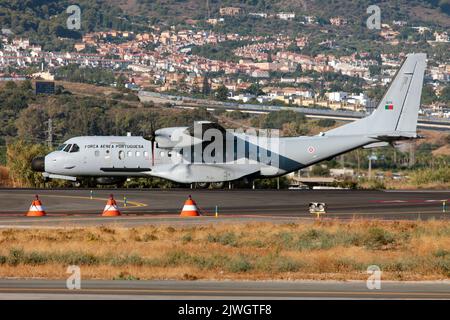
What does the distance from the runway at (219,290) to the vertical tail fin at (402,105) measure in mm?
32780

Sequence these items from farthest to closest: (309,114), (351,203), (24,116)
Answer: (309,114)
(24,116)
(351,203)

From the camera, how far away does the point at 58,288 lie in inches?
974

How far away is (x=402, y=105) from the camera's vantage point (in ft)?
195

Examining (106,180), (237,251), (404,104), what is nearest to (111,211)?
(237,251)

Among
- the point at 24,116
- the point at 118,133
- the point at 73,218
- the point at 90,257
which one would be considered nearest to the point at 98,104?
the point at 24,116

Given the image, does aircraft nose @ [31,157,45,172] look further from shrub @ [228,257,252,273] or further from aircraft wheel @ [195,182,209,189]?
shrub @ [228,257,252,273]

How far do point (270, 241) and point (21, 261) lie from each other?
856cm

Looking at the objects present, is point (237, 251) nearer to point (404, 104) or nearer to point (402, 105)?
point (402, 105)

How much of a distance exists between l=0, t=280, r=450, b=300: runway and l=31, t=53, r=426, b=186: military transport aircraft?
3204 centimetres

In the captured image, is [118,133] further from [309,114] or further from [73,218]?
[73,218]

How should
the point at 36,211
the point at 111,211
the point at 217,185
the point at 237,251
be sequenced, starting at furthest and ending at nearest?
the point at 217,185 < the point at 111,211 < the point at 36,211 < the point at 237,251

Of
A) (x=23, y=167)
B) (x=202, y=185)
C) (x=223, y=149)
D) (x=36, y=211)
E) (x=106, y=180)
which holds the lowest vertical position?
(x=202, y=185)

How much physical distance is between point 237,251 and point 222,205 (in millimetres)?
14933
